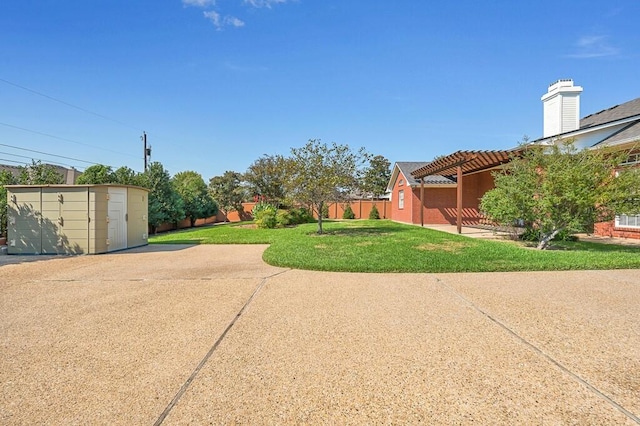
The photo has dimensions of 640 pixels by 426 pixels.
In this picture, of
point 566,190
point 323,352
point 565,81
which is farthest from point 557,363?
point 565,81

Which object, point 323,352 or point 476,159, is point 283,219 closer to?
point 476,159

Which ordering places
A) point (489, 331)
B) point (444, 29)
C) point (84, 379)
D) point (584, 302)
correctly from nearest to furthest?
point (84, 379), point (489, 331), point (584, 302), point (444, 29)

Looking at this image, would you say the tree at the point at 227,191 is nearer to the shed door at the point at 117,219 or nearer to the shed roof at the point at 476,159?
the shed door at the point at 117,219

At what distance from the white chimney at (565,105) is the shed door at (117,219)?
18996mm

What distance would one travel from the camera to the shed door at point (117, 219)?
1015cm

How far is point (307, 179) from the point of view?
523 inches

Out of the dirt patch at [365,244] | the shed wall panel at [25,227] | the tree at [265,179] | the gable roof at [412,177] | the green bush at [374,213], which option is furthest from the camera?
the green bush at [374,213]

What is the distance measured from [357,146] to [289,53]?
4814 mm

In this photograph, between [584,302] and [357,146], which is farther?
[357,146]

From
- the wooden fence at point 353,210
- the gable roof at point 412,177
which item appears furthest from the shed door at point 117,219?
the wooden fence at point 353,210

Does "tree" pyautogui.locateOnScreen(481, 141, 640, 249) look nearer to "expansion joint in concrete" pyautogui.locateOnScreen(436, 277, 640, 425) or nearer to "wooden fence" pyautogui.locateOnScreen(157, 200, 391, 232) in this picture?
"expansion joint in concrete" pyautogui.locateOnScreen(436, 277, 640, 425)

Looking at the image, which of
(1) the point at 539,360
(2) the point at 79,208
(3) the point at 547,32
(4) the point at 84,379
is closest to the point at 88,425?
(4) the point at 84,379

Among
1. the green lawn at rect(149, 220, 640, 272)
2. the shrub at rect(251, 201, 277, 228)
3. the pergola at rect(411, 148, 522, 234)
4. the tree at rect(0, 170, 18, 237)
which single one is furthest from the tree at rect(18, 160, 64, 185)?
the pergola at rect(411, 148, 522, 234)

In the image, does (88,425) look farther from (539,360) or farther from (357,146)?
(357,146)
